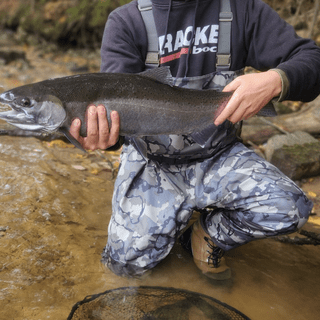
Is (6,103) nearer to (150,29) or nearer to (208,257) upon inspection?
(150,29)

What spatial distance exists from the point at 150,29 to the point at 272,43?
937mm

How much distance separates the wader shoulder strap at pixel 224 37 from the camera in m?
2.79

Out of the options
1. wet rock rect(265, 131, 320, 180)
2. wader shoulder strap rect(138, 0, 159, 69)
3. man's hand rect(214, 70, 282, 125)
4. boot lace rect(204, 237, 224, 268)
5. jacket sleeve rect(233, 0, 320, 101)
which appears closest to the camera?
man's hand rect(214, 70, 282, 125)

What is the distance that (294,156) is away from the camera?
15.1ft

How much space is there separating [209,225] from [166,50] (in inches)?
55.3

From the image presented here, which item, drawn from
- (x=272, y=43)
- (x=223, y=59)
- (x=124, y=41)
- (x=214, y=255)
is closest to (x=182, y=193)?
(x=214, y=255)

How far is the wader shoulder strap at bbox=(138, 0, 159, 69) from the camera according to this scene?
9.00 feet

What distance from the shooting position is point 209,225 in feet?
9.37

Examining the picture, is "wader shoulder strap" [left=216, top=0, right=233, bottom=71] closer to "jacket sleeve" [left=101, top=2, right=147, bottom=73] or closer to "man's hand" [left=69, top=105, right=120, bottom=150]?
"jacket sleeve" [left=101, top=2, right=147, bottom=73]

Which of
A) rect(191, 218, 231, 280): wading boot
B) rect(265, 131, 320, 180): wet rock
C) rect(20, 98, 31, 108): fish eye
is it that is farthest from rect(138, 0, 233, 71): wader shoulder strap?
rect(265, 131, 320, 180): wet rock

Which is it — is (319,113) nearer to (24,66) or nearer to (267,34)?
(267,34)

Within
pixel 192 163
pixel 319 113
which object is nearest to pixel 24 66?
pixel 319 113

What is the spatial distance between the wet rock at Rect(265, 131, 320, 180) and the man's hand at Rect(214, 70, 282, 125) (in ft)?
7.85

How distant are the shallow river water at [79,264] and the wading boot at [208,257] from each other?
0.07 meters
